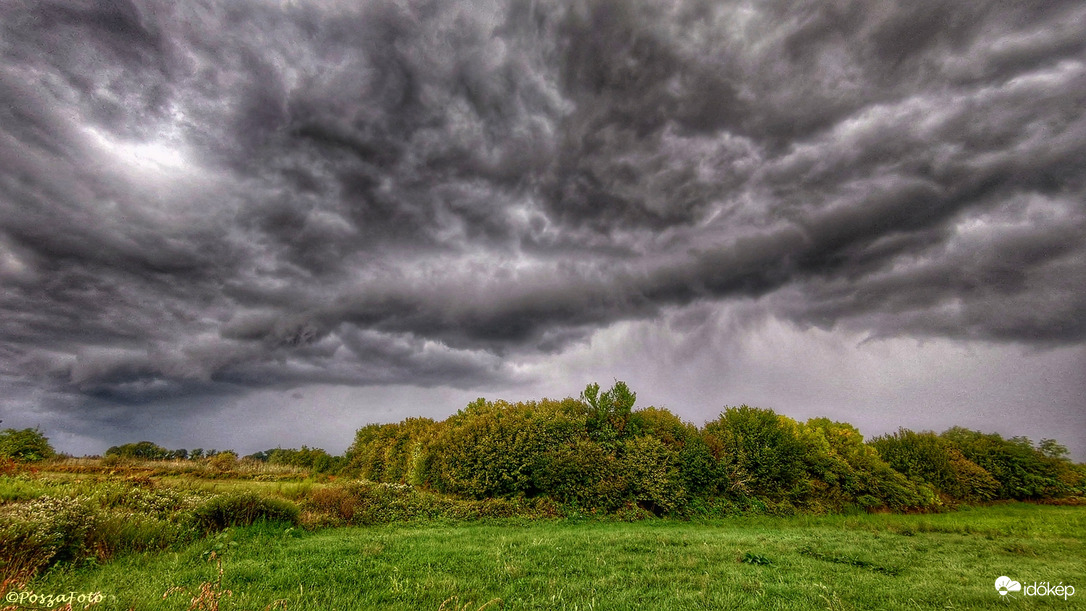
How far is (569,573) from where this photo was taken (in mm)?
7930

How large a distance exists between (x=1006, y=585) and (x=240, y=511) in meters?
16.5

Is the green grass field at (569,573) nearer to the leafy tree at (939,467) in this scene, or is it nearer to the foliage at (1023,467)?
the leafy tree at (939,467)

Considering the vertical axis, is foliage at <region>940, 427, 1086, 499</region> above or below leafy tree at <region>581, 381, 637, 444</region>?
below

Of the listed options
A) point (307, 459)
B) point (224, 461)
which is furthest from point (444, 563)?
point (307, 459)

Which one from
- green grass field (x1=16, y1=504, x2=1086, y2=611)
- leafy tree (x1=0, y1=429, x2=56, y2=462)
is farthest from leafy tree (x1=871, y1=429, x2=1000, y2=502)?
leafy tree (x1=0, y1=429, x2=56, y2=462)

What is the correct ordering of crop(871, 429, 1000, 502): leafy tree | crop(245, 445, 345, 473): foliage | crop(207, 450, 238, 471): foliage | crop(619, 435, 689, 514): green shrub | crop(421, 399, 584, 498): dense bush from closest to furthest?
crop(619, 435, 689, 514): green shrub → crop(421, 399, 584, 498): dense bush → crop(871, 429, 1000, 502): leafy tree → crop(207, 450, 238, 471): foliage → crop(245, 445, 345, 473): foliage

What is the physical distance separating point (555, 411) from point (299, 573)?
53.5 ft

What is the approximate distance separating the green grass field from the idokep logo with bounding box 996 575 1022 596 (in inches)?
9.9

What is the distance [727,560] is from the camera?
9.25m

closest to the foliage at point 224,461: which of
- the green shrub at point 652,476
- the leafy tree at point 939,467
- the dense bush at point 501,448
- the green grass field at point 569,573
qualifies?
the dense bush at point 501,448

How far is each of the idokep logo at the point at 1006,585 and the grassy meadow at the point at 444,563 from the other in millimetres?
164

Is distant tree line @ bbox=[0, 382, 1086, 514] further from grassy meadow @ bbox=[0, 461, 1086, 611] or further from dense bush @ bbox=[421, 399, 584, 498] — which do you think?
grassy meadow @ bbox=[0, 461, 1086, 611]

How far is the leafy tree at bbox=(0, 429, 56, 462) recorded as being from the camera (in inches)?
1086

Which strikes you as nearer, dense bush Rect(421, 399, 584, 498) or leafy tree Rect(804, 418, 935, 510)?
dense bush Rect(421, 399, 584, 498)
